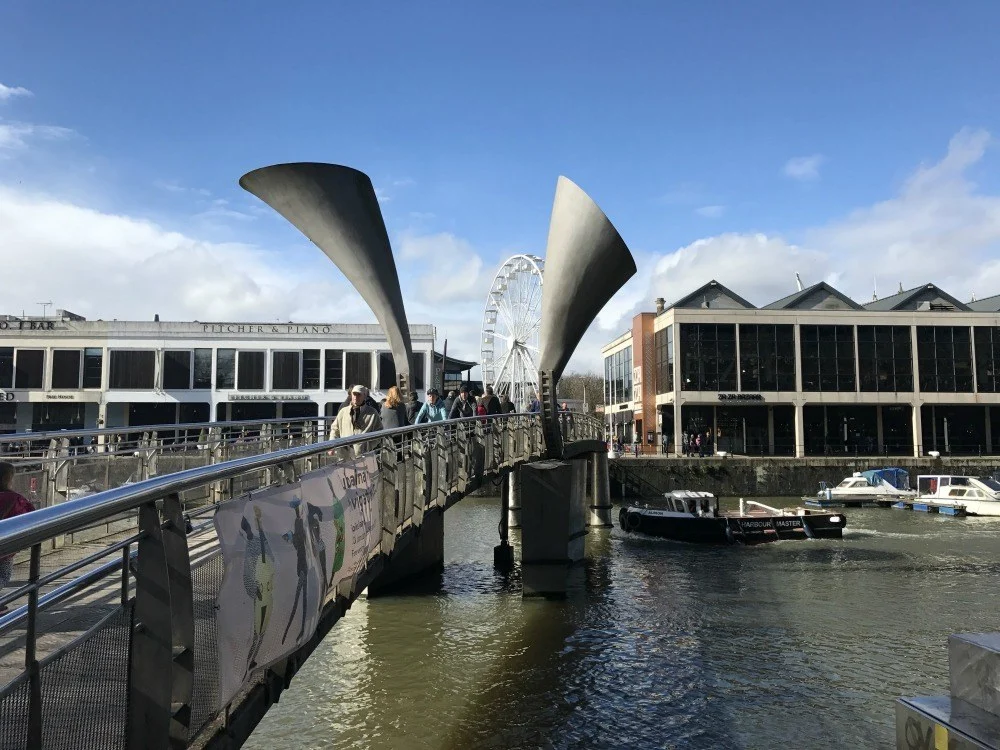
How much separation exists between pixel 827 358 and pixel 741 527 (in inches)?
1260

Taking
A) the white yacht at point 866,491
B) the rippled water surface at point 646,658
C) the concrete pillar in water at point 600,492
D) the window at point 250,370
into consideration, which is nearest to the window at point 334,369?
the window at point 250,370

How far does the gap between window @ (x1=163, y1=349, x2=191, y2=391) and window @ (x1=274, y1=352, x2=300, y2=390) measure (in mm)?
6293

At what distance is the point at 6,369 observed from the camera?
58625mm

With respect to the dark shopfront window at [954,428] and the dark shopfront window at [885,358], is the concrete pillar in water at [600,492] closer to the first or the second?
the dark shopfront window at [885,358]

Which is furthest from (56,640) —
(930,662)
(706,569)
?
(706,569)

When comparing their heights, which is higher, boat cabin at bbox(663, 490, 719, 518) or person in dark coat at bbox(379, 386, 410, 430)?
person in dark coat at bbox(379, 386, 410, 430)

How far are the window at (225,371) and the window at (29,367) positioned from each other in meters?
12.9

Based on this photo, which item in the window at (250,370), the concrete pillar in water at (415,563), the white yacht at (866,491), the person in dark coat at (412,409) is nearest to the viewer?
the person in dark coat at (412,409)

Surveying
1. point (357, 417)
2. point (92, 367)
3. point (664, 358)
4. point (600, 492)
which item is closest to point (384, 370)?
point (664, 358)

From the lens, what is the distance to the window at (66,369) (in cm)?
5862

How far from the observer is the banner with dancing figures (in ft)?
12.9

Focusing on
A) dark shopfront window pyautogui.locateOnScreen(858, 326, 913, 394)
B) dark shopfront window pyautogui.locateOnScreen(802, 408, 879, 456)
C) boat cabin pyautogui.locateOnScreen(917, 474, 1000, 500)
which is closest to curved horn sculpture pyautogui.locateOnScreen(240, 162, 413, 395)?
boat cabin pyautogui.locateOnScreen(917, 474, 1000, 500)

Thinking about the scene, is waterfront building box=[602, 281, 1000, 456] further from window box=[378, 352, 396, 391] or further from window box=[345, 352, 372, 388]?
window box=[345, 352, 372, 388]

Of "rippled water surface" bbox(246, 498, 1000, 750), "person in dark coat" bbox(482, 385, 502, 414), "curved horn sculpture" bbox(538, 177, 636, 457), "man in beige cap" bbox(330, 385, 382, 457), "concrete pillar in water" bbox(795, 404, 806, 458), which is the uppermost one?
"curved horn sculpture" bbox(538, 177, 636, 457)
